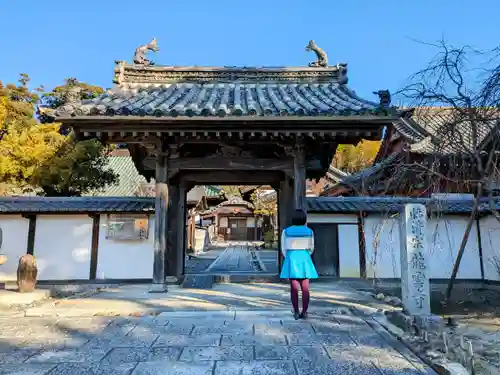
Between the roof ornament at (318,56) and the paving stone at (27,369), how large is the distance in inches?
386

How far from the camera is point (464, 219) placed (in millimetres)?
10094

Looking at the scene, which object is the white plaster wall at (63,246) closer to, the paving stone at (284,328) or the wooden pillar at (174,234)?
the wooden pillar at (174,234)

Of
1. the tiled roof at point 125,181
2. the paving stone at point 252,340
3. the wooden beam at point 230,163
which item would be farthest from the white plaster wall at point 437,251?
the tiled roof at point 125,181

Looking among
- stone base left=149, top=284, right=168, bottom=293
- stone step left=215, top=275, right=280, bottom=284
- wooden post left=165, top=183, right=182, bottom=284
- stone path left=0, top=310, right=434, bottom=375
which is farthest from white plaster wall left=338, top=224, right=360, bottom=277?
stone base left=149, top=284, right=168, bottom=293

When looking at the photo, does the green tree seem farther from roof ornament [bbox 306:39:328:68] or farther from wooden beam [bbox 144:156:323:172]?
roof ornament [bbox 306:39:328:68]

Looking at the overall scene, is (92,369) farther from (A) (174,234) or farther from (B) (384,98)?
(B) (384,98)

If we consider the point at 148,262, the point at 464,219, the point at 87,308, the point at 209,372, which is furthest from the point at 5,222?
the point at 464,219

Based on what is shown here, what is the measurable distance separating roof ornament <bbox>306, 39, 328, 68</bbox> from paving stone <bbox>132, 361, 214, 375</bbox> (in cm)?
928

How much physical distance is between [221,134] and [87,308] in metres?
4.09

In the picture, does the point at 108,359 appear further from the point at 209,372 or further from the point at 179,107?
the point at 179,107

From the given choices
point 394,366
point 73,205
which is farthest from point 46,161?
point 394,366

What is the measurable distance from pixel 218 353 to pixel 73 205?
7599 millimetres

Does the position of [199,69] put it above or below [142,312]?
above

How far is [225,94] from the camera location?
31.1 feet
